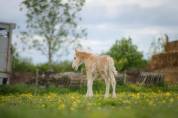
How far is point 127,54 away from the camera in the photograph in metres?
70.5

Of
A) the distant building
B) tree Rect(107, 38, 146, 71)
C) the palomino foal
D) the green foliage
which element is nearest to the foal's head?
the palomino foal

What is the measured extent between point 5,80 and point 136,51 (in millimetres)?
38373

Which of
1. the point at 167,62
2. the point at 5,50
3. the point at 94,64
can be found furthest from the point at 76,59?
the point at 167,62

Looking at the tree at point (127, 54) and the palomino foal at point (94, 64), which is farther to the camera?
the tree at point (127, 54)

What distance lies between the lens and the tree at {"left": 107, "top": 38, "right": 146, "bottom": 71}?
70012mm

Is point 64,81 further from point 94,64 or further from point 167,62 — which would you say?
point 167,62

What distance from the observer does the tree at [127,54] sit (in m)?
70.0

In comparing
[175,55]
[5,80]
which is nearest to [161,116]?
[5,80]

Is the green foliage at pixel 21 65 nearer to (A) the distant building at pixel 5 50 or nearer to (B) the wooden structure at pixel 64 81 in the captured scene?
(B) the wooden structure at pixel 64 81

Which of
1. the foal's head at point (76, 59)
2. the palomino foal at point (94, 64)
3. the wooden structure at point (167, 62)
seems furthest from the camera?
the wooden structure at point (167, 62)

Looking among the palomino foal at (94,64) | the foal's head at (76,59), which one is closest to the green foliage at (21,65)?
the palomino foal at (94,64)

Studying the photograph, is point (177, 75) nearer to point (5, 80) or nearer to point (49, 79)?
point (49, 79)

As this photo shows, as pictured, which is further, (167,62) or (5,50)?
(167,62)

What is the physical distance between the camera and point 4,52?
32.7m
